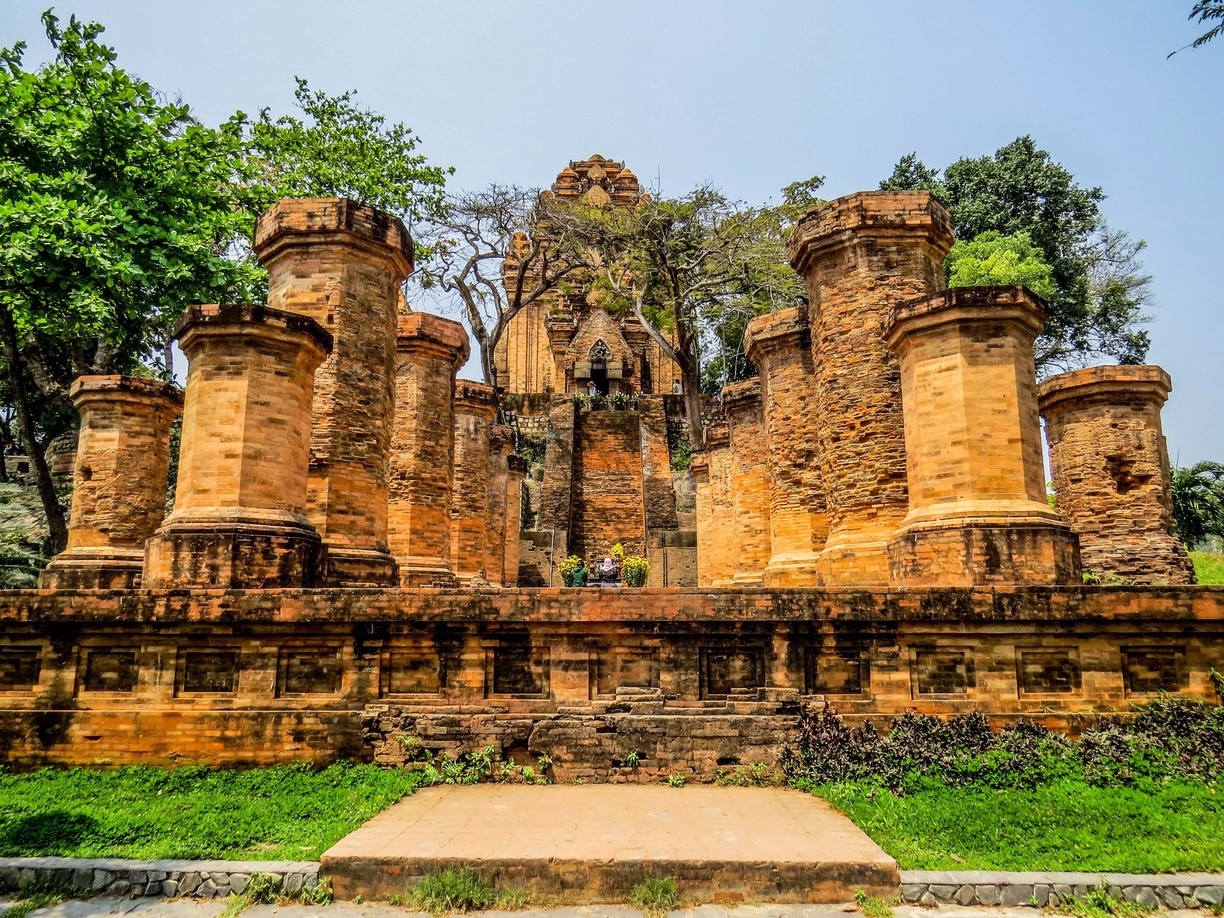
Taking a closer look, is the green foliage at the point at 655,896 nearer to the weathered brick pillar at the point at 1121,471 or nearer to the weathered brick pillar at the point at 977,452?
the weathered brick pillar at the point at 977,452

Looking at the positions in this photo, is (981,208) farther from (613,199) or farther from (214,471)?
(214,471)

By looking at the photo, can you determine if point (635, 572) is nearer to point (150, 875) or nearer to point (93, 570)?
point (93, 570)

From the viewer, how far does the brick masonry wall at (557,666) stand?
21.5 feet

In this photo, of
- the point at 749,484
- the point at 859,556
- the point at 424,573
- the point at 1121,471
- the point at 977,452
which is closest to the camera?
the point at 977,452

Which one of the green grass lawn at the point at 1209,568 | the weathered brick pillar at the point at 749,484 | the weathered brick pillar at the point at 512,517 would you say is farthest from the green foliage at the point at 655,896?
the weathered brick pillar at the point at 512,517

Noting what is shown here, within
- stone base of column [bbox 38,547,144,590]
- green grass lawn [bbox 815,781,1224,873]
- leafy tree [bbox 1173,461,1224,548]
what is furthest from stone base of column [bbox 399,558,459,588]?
leafy tree [bbox 1173,461,1224,548]

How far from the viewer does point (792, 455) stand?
37.9ft

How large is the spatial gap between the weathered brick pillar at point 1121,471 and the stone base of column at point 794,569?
5.05m

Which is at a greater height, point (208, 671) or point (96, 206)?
point (96, 206)

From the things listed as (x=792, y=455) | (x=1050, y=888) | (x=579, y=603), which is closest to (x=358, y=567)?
(x=579, y=603)

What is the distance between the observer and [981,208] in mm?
31000

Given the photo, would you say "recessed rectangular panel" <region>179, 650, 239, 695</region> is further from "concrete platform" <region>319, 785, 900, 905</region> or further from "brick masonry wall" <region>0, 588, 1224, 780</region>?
"concrete platform" <region>319, 785, 900, 905</region>

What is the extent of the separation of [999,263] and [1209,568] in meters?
12.1

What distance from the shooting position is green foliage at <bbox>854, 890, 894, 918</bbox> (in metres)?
4.34
